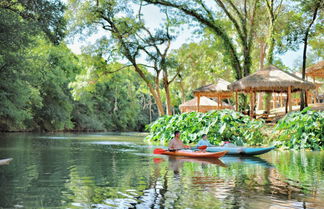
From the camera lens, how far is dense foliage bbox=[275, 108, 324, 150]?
52.4 feet

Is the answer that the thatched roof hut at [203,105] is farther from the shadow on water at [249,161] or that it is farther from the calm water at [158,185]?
the calm water at [158,185]

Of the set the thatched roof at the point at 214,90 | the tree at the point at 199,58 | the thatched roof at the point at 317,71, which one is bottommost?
the thatched roof at the point at 214,90

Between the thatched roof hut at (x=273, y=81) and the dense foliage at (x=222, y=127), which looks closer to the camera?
the dense foliage at (x=222, y=127)

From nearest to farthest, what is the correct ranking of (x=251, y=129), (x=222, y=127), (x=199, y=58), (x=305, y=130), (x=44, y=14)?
(x=44, y=14)
(x=305, y=130)
(x=251, y=129)
(x=222, y=127)
(x=199, y=58)

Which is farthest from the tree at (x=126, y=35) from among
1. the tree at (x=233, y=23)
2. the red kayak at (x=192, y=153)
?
the red kayak at (x=192, y=153)

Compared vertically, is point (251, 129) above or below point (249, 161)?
above

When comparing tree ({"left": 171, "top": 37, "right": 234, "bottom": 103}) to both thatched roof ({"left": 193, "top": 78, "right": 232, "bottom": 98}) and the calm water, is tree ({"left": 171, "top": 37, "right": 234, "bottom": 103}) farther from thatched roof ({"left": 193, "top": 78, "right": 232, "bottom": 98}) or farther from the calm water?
the calm water

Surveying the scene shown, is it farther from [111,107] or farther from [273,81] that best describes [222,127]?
[111,107]

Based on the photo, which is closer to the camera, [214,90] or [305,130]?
[305,130]

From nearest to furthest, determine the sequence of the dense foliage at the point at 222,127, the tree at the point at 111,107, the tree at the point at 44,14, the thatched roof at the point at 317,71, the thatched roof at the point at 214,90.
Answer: the tree at the point at 44,14 < the dense foliage at the point at 222,127 < the thatched roof at the point at 317,71 < the thatched roof at the point at 214,90 < the tree at the point at 111,107

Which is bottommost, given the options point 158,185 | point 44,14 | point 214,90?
point 158,185

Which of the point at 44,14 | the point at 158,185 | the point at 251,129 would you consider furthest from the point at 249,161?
the point at 44,14

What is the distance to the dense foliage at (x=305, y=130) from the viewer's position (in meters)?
16.0

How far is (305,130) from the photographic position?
1625 centimetres
